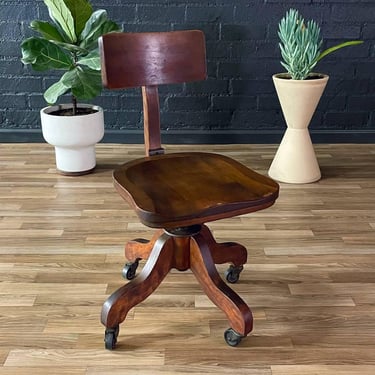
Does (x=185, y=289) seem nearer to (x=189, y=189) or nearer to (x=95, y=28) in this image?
(x=189, y=189)

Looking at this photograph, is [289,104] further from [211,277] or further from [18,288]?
[18,288]

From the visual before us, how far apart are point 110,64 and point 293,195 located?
1.20 meters

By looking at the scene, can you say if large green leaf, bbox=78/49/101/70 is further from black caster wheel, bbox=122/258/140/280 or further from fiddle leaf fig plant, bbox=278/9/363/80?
black caster wheel, bbox=122/258/140/280

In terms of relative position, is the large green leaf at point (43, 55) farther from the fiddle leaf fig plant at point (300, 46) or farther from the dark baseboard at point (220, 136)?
the fiddle leaf fig plant at point (300, 46)

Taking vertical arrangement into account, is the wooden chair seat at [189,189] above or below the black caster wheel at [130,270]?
above

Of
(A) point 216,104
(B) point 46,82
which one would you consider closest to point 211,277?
(A) point 216,104

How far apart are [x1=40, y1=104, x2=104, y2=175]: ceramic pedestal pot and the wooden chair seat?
1.05 metres

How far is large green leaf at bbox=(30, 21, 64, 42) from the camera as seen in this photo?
2482 millimetres

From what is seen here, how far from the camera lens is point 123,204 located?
2434 millimetres

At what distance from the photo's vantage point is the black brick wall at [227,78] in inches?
120

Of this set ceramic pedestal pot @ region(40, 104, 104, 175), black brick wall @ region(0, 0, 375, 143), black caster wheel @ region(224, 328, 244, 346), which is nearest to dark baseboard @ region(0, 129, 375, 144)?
black brick wall @ region(0, 0, 375, 143)

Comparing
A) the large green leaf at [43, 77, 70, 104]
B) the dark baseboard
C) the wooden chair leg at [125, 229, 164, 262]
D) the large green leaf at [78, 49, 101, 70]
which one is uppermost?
the large green leaf at [78, 49, 101, 70]

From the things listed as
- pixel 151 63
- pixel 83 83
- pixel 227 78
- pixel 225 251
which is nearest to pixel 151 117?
pixel 151 63

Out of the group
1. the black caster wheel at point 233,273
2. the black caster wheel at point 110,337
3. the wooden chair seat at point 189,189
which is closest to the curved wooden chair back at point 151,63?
the wooden chair seat at point 189,189
